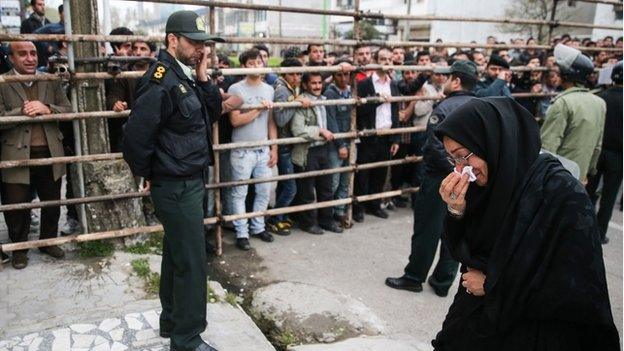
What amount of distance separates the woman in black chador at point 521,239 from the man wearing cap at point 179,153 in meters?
1.54

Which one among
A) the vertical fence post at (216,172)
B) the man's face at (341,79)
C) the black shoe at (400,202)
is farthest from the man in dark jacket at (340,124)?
the vertical fence post at (216,172)

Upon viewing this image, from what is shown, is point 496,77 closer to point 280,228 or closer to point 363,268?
point 363,268

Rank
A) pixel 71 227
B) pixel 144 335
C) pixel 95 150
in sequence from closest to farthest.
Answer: pixel 144 335, pixel 95 150, pixel 71 227

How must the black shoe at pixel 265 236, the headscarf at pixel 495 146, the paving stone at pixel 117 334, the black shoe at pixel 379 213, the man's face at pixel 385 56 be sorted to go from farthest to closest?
the black shoe at pixel 379 213 < the man's face at pixel 385 56 < the black shoe at pixel 265 236 < the paving stone at pixel 117 334 < the headscarf at pixel 495 146

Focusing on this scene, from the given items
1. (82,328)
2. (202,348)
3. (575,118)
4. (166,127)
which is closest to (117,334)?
(82,328)

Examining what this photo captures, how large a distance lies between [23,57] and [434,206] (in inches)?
135

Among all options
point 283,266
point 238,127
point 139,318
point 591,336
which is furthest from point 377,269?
point 591,336

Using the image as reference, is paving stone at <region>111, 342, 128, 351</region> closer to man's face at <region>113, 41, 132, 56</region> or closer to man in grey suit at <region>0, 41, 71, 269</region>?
man in grey suit at <region>0, 41, 71, 269</region>

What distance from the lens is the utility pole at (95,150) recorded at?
162 inches

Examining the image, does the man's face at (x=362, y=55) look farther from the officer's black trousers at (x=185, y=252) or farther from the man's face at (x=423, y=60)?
the officer's black trousers at (x=185, y=252)

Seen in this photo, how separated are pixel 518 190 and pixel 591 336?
0.58 metres

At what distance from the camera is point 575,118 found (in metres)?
4.73

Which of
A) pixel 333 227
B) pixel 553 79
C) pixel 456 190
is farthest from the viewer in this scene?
pixel 553 79

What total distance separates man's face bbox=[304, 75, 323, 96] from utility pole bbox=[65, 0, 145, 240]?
196 centimetres
